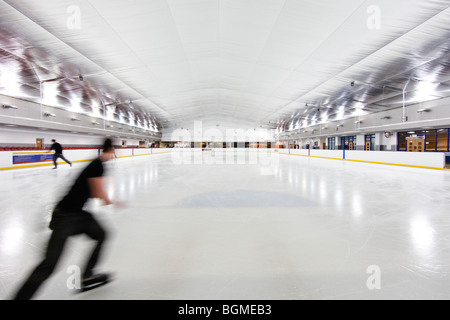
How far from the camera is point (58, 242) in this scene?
1520 millimetres

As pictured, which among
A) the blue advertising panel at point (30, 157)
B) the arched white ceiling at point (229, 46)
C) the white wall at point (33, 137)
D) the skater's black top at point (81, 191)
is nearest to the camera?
the skater's black top at point (81, 191)

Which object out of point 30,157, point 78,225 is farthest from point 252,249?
point 30,157

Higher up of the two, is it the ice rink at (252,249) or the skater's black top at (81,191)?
the skater's black top at (81,191)

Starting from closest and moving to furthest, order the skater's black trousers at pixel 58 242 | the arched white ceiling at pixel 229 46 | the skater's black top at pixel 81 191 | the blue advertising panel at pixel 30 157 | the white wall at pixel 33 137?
1. the skater's black trousers at pixel 58 242
2. the skater's black top at pixel 81 191
3. the arched white ceiling at pixel 229 46
4. the blue advertising panel at pixel 30 157
5. the white wall at pixel 33 137

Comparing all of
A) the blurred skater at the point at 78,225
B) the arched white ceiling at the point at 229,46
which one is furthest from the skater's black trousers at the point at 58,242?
the arched white ceiling at the point at 229,46

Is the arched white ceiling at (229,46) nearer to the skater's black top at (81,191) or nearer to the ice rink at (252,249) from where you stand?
the ice rink at (252,249)

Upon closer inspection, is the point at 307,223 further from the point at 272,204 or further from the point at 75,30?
the point at 75,30

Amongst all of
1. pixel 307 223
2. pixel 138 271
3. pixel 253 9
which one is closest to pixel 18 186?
pixel 138 271

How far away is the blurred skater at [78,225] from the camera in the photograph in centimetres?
150

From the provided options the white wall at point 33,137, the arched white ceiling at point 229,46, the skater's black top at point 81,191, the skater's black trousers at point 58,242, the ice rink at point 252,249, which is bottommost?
the ice rink at point 252,249

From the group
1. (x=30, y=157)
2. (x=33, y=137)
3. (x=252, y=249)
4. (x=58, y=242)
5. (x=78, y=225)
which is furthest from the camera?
(x=33, y=137)

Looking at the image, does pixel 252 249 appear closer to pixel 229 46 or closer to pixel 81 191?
pixel 81 191

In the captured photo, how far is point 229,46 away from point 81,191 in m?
9.78

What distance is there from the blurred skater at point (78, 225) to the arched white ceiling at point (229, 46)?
6893 millimetres
